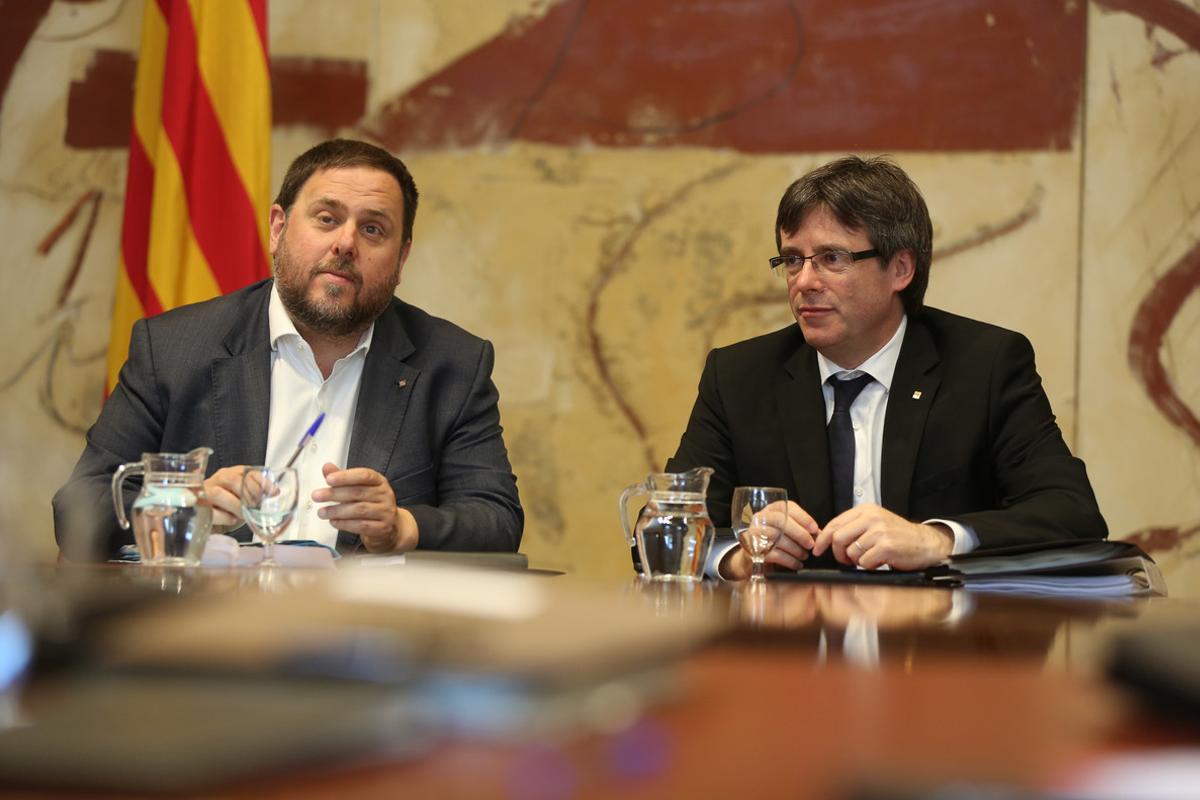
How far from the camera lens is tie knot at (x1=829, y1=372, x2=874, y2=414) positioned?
295cm

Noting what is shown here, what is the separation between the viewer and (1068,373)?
13.0 ft

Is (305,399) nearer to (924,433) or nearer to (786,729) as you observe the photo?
(924,433)

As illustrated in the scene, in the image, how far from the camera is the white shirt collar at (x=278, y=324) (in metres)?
2.92

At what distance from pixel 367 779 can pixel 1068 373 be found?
3772 mm

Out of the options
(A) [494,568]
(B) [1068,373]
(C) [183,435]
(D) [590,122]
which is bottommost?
(A) [494,568]

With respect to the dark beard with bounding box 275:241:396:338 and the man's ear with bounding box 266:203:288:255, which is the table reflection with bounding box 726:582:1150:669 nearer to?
the dark beard with bounding box 275:241:396:338

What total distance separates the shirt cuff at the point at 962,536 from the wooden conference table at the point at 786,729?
3.66 ft

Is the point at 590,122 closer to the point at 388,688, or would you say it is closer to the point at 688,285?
the point at 688,285

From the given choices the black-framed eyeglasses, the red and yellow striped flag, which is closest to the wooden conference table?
the black-framed eyeglasses

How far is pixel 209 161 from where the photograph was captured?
151 inches

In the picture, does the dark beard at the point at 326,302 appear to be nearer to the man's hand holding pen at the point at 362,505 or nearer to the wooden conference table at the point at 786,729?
the man's hand holding pen at the point at 362,505

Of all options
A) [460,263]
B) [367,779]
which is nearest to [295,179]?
[460,263]

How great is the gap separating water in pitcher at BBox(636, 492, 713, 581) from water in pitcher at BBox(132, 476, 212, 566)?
2.13ft

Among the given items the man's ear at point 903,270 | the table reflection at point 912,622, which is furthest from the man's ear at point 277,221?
the table reflection at point 912,622
